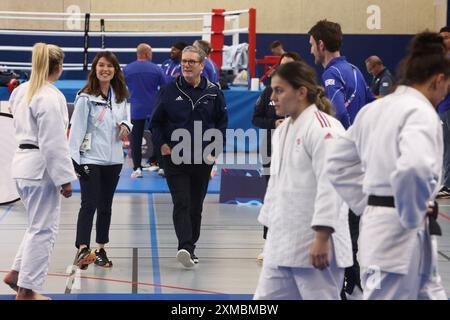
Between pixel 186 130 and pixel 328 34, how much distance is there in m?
1.50

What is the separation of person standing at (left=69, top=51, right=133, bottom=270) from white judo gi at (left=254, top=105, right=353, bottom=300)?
299cm

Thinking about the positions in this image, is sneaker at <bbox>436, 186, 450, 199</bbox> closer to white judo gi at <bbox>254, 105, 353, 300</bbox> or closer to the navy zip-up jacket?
the navy zip-up jacket

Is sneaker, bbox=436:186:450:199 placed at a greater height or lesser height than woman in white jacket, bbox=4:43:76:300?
lesser

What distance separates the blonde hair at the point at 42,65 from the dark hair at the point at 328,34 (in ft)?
5.81

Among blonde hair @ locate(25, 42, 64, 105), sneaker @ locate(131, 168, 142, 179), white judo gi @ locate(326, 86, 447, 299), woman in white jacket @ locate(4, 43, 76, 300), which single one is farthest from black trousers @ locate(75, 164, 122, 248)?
sneaker @ locate(131, 168, 142, 179)

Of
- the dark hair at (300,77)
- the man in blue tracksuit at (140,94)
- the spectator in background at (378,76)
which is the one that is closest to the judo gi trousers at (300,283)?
the dark hair at (300,77)

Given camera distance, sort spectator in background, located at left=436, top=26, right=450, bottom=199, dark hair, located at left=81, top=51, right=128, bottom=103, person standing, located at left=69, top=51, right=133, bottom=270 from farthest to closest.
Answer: spectator in background, located at left=436, top=26, right=450, bottom=199 → dark hair, located at left=81, top=51, right=128, bottom=103 → person standing, located at left=69, top=51, right=133, bottom=270

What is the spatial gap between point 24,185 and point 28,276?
1.86ft

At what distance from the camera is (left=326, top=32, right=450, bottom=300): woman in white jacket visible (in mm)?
3303

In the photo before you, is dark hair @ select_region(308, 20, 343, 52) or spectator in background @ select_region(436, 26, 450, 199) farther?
spectator in background @ select_region(436, 26, 450, 199)

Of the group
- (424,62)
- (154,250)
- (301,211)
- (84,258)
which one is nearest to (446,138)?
(154,250)

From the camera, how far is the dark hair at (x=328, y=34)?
6.11 meters
